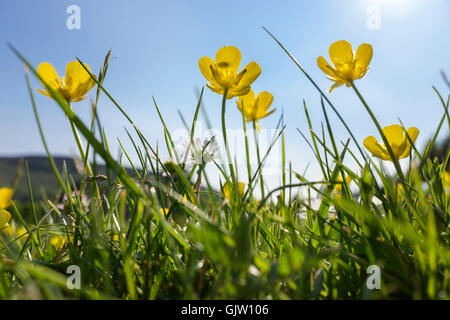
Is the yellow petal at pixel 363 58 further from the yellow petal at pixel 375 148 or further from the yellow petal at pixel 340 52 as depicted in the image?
the yellow petal at pixel 375 148

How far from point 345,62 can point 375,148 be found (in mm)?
311

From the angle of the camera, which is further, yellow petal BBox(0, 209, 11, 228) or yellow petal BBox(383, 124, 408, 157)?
yellow petal BBox(383, 124, 408, 157)

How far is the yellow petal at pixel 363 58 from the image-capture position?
0.96 metres

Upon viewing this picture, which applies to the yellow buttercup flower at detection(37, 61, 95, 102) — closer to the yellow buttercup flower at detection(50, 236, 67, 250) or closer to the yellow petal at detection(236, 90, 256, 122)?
the yellow buttercup flower at detection(50, 236, 67, 250)

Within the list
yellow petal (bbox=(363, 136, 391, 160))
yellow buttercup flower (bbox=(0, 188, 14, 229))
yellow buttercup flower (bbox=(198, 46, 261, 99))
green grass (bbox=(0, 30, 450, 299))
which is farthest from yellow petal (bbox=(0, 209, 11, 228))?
yellow petal (bbox=(363, 136, 391, 160))

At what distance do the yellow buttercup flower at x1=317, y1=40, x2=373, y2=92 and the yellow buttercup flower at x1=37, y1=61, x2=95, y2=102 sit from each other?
70 cm

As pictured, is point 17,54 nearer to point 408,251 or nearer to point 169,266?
point 169,266

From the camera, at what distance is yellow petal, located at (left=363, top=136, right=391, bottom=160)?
1.07m

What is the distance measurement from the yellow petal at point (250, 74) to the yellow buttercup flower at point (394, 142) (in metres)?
0.45

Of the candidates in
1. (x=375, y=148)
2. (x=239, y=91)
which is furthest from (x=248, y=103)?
(x=375, y=148)

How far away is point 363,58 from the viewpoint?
3.18ft

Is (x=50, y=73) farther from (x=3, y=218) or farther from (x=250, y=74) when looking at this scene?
(x=250, y=74)
